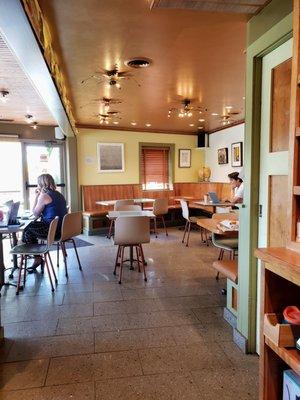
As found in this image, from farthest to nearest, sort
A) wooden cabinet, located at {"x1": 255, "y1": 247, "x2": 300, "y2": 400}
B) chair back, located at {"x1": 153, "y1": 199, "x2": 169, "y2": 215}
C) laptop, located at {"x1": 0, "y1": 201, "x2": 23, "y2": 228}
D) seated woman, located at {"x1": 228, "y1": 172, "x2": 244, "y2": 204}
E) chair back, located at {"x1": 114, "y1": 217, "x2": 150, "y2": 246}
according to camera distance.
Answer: chair back, located at {"x1": 153, "y1": 199, "x2": 169, "y2": 215} < seated woman, located at {"x1": 228, "y1": 172, "x2": 244, "y2": 204} < chair back, located at {"x1": 114, "y1": 217, "x2": 150, "y2": 246} < laptop, located at {"x1": 0, "y1": 201, "x2": 23, "y2": 228} < wooden cabinet, located at {"x1": 255, "y1": 247, "x2": 300, "y2": 400}

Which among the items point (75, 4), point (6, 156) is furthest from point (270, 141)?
point (6, 156)

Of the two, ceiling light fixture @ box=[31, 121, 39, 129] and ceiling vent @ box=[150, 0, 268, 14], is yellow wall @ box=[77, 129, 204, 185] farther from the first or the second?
ceiling vent @ box=[150, 0, 268, 14]

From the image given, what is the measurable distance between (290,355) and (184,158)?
7.26 m

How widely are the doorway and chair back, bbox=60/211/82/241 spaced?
97.6 inches

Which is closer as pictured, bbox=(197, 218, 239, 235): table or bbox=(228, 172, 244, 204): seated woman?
bbox=(197, 218, 239, 235): table

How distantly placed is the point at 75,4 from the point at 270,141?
5.65 ft

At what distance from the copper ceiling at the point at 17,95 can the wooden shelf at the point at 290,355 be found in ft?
10.0

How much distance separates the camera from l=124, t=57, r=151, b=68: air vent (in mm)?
3156

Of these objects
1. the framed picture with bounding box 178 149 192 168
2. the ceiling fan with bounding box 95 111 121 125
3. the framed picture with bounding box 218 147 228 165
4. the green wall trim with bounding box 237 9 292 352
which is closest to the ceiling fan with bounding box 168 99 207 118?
the ceiling fan with bounding box 95 111 121 125

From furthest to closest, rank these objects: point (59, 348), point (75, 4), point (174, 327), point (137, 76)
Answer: point (137, 76), point (174, 327), point (59, 348), point (75, 4)

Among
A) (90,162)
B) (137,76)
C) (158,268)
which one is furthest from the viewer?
(90,162)

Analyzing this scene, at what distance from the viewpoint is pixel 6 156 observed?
258 inches

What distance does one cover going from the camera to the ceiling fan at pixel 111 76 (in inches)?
138

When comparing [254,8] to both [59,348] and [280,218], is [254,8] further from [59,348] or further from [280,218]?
[59,348]
